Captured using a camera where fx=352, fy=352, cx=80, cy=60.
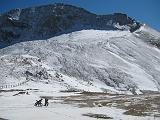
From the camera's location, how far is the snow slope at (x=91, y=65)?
113 meters

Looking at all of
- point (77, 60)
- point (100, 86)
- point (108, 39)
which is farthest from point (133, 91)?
point (108, 39)

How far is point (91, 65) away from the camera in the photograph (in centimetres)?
13475

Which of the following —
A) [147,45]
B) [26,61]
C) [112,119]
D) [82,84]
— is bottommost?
[112,119]

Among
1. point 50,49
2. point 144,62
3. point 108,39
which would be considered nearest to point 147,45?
point 108,39

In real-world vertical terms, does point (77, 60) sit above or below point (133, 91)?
above

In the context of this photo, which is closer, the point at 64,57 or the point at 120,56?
the point at 64,57

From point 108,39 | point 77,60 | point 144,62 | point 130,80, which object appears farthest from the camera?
point 108,39

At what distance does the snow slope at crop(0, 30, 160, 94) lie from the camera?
113312 mm

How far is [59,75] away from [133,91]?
960 inches

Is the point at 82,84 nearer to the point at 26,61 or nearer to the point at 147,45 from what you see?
the point at 26,61

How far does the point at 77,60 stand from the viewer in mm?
138625

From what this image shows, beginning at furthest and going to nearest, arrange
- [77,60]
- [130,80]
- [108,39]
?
[108,39]
[77,60]
[130,80]

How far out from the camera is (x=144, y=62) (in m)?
151

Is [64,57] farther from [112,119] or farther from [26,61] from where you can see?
[112,119]
